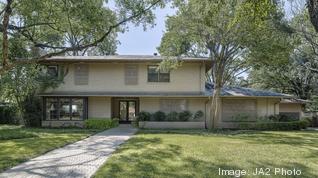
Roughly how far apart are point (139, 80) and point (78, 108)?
518 cm

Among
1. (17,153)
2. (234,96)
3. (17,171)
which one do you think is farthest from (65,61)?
(17,171)

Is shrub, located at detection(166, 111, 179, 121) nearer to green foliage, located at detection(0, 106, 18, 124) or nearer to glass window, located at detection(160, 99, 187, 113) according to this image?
glass window, located at detection(160, 99, 187, 113)

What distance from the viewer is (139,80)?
28.9m

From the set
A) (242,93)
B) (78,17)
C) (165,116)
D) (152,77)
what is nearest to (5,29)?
(78,17)

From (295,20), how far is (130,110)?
588 inches

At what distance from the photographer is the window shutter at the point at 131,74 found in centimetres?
2897

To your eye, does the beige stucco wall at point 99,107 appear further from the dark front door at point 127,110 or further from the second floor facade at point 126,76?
the dark front door at point 127,110

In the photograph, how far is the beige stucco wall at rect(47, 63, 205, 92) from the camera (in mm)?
28875

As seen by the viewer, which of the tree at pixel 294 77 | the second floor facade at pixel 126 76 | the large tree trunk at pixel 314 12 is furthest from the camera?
the tree at pixel 294 77

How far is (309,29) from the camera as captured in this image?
30.4 metres

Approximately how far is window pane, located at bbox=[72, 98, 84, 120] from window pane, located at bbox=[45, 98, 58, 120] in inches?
53.9

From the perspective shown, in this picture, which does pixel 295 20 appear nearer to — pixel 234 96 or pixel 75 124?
pixel 234 96

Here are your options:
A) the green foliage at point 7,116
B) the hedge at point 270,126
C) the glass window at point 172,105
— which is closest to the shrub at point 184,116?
the glass window at point 172,105

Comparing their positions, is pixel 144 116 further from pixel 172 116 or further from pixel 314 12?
pixel 314 12
